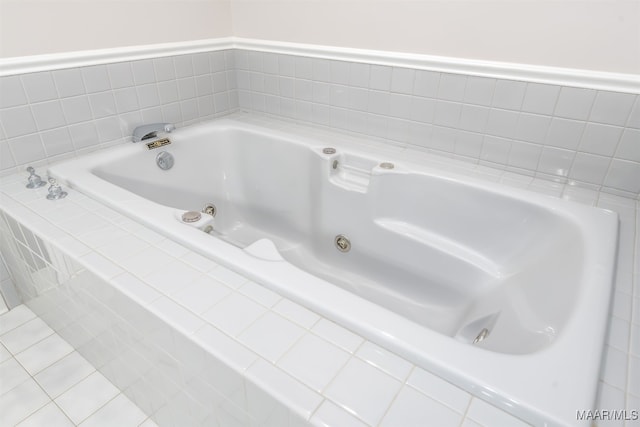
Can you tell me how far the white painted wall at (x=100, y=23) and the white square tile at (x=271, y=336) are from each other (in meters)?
1.12

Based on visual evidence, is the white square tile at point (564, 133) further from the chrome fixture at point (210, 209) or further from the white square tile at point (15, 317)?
the white square tile at point (15, 317)

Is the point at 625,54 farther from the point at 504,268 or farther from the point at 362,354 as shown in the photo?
the point at 362,354

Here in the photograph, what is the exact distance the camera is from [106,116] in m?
1.38

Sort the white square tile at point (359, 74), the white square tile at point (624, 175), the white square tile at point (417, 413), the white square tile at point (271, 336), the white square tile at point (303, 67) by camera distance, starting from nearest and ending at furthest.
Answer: the white square tile at point (417, 413)
the white square tile at point (271, 336)
the white square tile at point (624, 175)
the white square tile at point (359, 74)
the white square tile at point (303, 67)

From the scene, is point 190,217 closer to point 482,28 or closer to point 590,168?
point 482,28

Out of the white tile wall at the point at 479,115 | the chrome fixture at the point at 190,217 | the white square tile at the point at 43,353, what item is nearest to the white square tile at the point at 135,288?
the chrome fixture at the point at 190,217

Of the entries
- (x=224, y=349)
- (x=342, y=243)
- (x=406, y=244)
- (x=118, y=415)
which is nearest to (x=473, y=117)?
(x=406, y=244)

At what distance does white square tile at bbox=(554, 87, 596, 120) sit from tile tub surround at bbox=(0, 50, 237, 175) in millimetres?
1308

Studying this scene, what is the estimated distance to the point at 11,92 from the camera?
114 cm

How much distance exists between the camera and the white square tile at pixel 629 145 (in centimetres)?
105

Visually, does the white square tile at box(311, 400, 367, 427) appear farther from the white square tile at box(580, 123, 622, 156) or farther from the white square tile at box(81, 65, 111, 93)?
the white square tile at box(81, 65, 111, 93)

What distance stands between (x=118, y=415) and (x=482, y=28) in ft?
4.88

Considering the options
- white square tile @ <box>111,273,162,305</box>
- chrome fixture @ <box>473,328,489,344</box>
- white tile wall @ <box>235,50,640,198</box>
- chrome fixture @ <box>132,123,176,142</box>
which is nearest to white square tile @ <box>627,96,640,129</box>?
white tile wall @ <box>235,50,640,198</box>

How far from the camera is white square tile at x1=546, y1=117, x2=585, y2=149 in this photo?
1114mm
